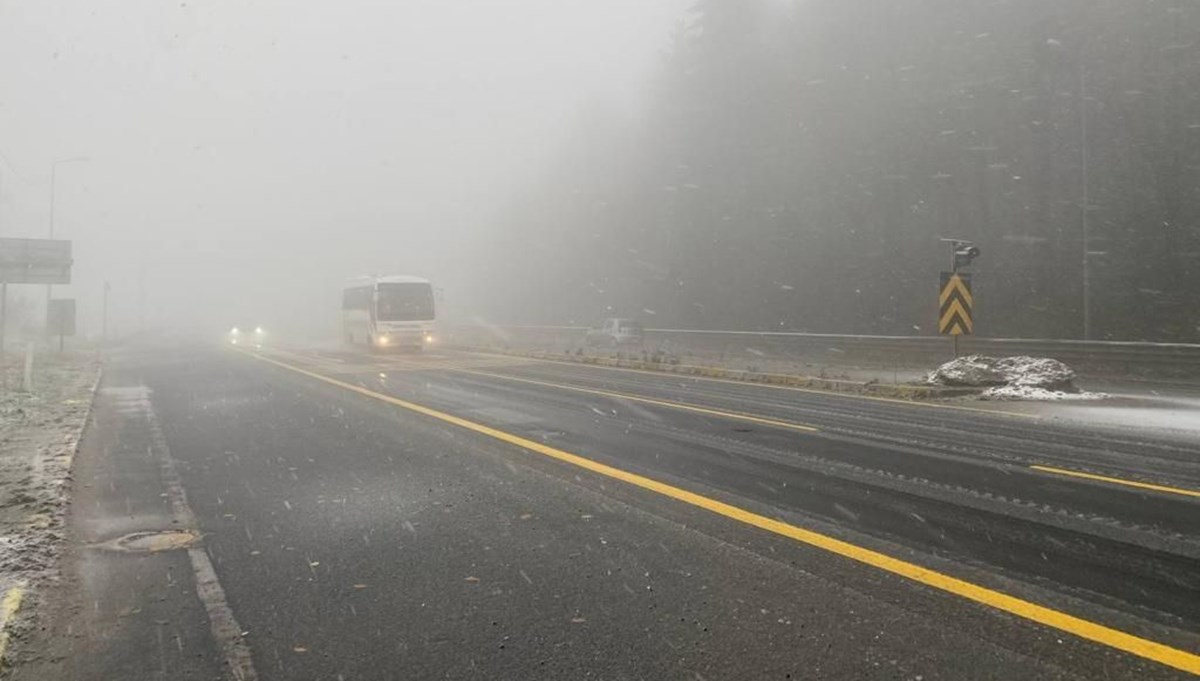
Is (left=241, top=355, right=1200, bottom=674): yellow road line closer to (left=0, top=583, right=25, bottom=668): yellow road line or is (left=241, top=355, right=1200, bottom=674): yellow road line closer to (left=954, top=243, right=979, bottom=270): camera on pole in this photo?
(left=0, top=583, right=25, bottom=668): yellow road line

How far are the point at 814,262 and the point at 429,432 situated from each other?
2953cm

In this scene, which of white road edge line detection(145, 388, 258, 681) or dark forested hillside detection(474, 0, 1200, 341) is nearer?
white road edge line detection(145, 388, 258, 681)

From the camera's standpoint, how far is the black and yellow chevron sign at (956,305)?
16.2 m

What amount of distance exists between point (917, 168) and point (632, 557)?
33.4m

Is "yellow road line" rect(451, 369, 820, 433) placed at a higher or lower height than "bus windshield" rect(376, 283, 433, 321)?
lower

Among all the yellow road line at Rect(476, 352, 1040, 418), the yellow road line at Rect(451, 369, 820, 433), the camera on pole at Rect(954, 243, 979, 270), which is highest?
the camera on pole at Rect(954, 243, 979, 270)

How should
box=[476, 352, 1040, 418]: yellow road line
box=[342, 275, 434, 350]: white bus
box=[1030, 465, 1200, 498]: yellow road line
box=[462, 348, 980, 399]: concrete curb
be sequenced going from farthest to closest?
box=[342, 275, 434, 350]: white bus, box=[462, 348, 980, 399]: concrete curb, box=[476, 352, 1040, 418]: yellow road line, box=[1030, 465, 1200, 498]: yellow road line

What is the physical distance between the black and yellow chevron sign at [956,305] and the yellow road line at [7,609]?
53.6 ft

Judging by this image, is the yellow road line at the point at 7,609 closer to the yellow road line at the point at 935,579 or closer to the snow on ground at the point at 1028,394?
the yellow road line at the point at 935,579

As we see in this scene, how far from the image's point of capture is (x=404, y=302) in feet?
103

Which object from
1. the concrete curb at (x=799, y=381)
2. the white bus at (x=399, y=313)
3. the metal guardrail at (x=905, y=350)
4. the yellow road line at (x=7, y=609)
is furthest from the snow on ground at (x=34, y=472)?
the metal guardrail at (x=905, y=350)

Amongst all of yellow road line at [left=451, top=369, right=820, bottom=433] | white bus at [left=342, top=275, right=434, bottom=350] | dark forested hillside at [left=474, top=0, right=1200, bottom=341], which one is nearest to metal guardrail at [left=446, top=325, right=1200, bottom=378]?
dark forested hillside at [left=474, top=0, right=1200, bottom=341]

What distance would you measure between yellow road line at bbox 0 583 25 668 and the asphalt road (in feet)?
0.37

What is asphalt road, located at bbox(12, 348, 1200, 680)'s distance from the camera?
3.25m
